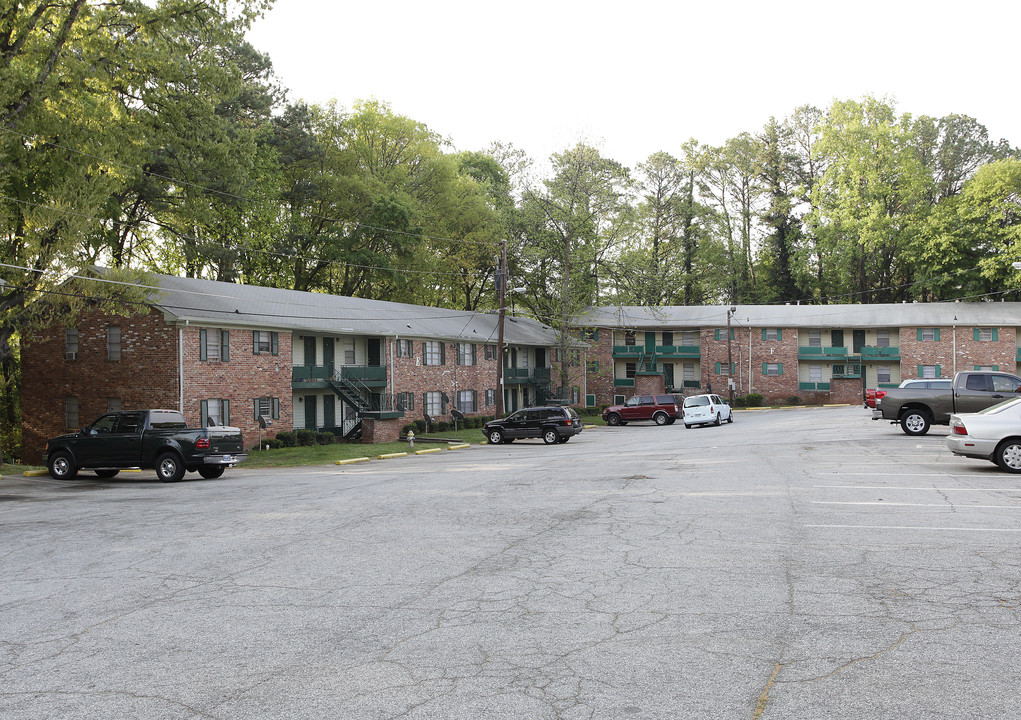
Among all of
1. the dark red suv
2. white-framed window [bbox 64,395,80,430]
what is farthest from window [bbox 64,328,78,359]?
the dark red suv

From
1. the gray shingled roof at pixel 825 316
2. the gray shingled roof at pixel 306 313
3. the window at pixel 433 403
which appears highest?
the gray shingled roof at pixel 825 316

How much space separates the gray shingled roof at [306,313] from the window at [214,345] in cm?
56

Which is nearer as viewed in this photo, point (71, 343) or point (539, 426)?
point (71, 343)

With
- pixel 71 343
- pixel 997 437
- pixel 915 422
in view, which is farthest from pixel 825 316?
pixel 71 343

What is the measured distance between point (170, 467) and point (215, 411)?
11.0 m

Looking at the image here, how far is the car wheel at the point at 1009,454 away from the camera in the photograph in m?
15.9

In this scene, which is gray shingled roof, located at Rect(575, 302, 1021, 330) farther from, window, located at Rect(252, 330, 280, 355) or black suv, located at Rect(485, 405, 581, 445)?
window, located at Rect(252, 330, 280, 355)

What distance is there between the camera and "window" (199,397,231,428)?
30500 millimetres

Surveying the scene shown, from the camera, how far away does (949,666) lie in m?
5.36

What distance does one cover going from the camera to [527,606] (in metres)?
7.13

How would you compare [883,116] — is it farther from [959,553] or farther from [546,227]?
[959,553]

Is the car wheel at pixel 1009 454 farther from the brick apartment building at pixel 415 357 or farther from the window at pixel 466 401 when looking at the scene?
the window at pixel 466 401

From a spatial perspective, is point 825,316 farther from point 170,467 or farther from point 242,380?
point 170,467

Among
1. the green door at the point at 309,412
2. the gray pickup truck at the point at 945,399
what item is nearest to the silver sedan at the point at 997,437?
the gray pickup truck at the point at 945,399
